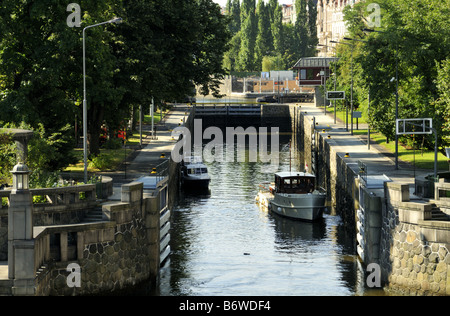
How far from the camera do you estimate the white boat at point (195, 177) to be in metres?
73.2

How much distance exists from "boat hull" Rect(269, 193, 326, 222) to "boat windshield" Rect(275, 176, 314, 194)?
3.88 feet

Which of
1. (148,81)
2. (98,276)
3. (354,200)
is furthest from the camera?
(148,81)

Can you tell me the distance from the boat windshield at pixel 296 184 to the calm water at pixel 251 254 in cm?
222

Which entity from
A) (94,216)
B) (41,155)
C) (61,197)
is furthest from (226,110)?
(61,197)

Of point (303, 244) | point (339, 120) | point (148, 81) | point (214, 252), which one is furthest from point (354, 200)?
point (339, 120)

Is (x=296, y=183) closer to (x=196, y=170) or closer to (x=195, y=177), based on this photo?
(x=195, y=177)

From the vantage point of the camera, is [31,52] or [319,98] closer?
[31,52]

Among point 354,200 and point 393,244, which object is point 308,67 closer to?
point 354,200

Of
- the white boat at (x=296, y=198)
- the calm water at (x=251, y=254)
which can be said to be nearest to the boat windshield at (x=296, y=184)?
the white boat at (x=296, y=198)

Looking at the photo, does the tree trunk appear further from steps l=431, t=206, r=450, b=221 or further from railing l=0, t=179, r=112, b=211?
steps l=431, t=206, r=450, b=221

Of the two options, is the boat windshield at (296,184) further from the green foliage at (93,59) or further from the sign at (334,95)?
the sign at (334,95)

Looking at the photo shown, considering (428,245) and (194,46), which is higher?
(194,46)

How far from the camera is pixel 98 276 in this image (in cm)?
3759
